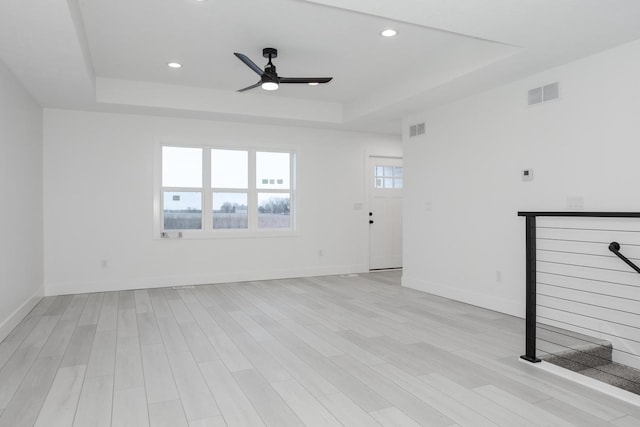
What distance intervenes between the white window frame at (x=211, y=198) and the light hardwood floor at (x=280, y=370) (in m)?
1.52

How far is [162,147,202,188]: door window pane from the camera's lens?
20.4ft

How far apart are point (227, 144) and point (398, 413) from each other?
16.4 ft

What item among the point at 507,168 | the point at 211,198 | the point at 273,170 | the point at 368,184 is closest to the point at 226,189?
the point at 211,198

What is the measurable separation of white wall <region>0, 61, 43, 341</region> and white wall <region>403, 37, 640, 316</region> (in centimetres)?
468

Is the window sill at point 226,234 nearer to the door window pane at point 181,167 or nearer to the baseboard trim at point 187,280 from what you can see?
the baseboard trim at point 187,280

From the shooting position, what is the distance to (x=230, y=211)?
6.62 m

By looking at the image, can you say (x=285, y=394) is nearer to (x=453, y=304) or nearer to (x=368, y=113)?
(x=453, y=304)

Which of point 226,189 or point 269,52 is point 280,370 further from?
point 226,189

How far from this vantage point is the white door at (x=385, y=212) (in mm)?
7543

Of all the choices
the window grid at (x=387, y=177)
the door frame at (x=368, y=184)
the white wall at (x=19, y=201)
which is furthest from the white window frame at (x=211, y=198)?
the window grid at (x=387, y=177)

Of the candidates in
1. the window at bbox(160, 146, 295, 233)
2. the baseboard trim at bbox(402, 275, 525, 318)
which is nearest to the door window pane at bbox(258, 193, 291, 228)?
the window at bbox(160, 146, 295, 233)

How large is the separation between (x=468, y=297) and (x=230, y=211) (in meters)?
3.69

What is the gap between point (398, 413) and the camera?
2359 mm

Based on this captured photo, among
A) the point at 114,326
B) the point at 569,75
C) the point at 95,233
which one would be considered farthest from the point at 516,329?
the point at 95,233
